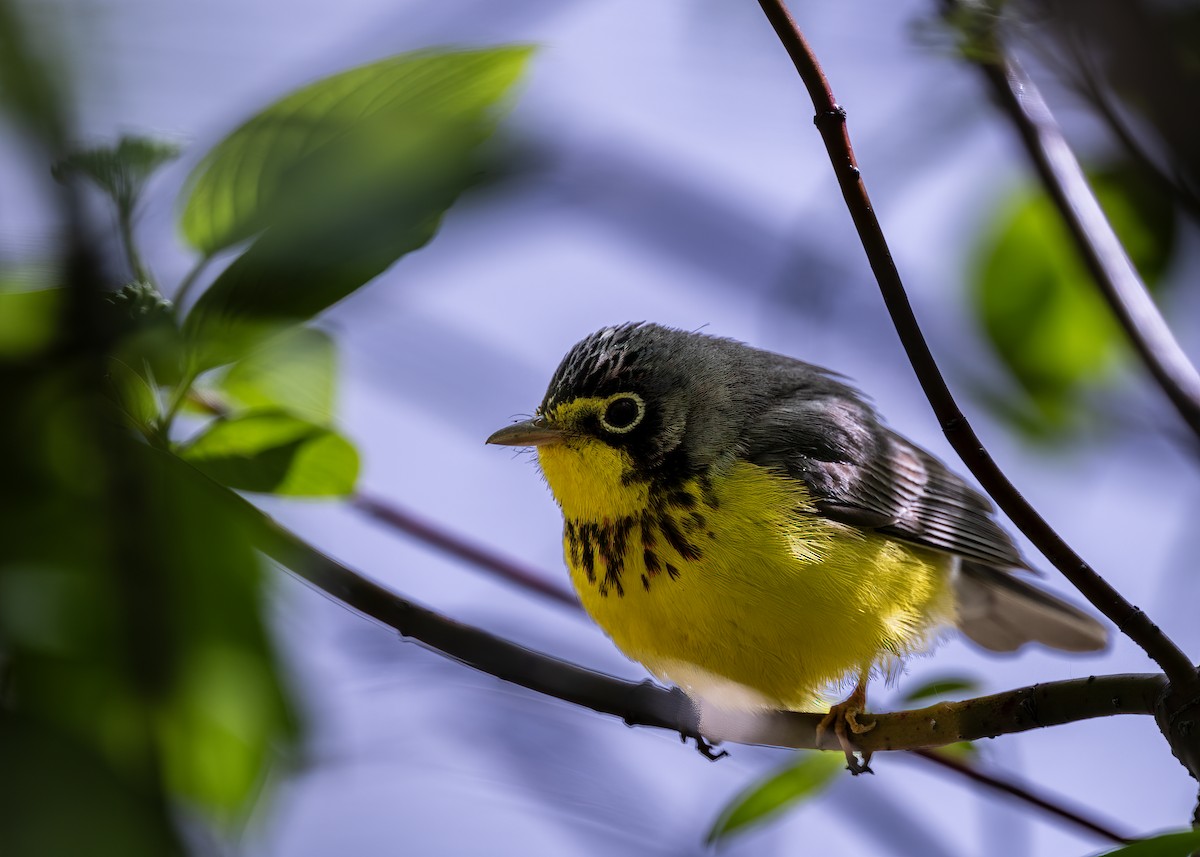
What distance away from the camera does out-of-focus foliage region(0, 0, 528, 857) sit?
1.30 meters

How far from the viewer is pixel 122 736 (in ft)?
5.28

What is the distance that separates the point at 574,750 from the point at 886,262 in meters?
1.28

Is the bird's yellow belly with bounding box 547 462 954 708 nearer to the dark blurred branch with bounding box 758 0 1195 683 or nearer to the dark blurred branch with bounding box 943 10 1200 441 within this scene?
the dark blurred branch with bounding box 943 10 1200 441

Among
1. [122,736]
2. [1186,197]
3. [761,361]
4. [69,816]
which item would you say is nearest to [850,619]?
[761,361]

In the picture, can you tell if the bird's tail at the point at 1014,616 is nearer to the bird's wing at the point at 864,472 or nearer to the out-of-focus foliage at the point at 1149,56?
the bird's wing at the point at 864,472

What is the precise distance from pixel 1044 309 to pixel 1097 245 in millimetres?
787

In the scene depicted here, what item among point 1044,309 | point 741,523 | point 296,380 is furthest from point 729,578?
point 296,380

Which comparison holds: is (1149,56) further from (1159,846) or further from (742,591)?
(742,591)

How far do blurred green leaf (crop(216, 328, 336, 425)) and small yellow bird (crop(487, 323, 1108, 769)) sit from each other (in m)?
1.00

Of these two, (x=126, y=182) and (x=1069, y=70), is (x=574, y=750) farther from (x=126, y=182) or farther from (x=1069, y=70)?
(x=1069, y=70)

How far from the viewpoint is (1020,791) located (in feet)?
8.53

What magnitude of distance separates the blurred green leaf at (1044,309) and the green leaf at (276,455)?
1844mm

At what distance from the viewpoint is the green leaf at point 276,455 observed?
6.88 ft

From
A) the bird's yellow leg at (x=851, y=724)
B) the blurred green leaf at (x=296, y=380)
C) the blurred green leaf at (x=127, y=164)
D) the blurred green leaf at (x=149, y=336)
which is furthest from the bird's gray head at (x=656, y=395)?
the blurred green leaf at (x=127, y=164)
